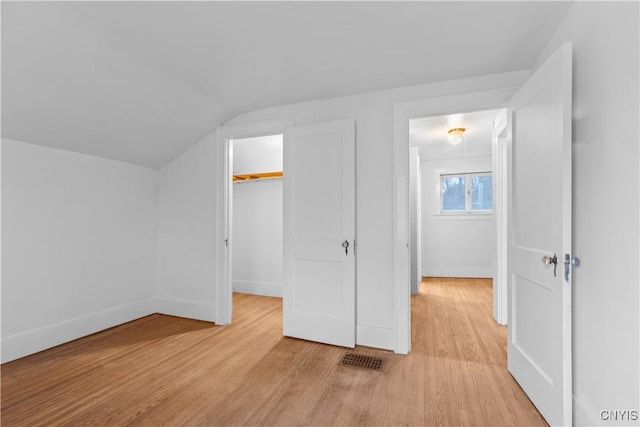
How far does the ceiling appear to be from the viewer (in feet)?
12.0

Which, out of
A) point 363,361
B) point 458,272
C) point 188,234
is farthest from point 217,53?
point 458,272

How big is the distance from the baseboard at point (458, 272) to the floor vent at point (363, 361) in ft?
13.4

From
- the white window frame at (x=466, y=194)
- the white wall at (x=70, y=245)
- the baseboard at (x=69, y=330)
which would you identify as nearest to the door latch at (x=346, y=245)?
the white wall at (x=70, y=245)

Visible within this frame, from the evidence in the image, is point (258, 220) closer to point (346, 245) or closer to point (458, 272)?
point (346, 245)

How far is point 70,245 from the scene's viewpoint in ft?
9.33

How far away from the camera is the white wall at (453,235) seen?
5.91m

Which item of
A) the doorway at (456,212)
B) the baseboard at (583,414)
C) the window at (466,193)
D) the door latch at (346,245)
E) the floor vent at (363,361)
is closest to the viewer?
the baseboard at (583,414)

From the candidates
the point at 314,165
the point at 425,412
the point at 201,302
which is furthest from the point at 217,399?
the point at 314,165

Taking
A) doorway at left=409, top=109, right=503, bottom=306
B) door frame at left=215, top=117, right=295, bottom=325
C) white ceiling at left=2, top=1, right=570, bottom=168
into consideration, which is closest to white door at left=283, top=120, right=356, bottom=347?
white ceiling at left=2, top=1, right=570, bottom=168

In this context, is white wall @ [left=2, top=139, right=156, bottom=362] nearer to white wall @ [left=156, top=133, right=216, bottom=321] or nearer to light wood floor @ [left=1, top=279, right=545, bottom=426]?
white wall @ [left=156, top=133, right=216, bottom=321]

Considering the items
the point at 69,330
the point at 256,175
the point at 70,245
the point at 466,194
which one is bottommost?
the point at 69,330

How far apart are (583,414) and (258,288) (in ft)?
12.5

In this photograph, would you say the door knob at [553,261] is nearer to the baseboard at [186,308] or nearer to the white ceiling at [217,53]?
the white ceiling at [217,53]

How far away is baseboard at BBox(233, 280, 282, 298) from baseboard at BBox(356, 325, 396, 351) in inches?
77.0
